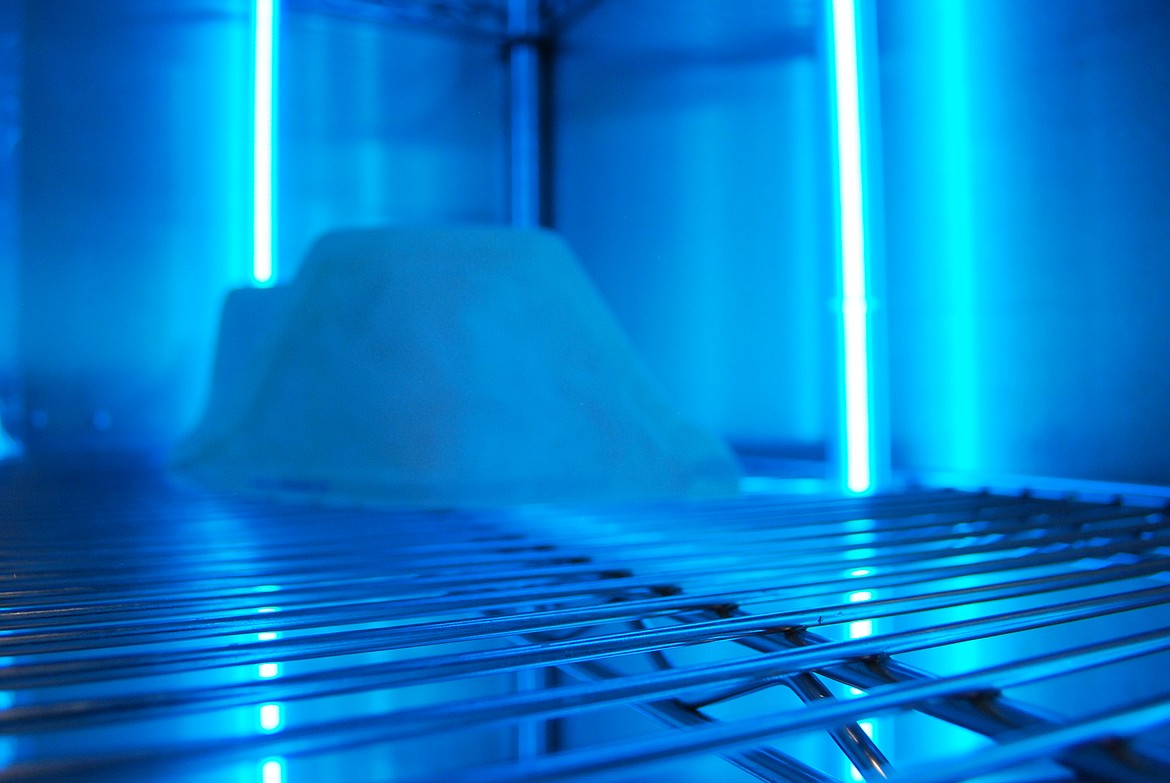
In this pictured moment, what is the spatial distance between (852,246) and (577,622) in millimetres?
1780

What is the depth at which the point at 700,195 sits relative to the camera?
8.54ft

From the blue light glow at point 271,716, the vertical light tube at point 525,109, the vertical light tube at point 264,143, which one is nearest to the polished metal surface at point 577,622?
the blue light glow at point 271,716

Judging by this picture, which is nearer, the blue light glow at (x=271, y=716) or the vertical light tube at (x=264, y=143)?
the blue light glow at (x=271, y=716)

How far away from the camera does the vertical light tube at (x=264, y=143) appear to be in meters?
2.92

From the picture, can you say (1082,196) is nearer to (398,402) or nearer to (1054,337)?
(1054,337)

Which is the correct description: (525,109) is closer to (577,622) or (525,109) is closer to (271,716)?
(271,716)

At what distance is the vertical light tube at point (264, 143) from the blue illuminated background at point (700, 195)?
0.03m

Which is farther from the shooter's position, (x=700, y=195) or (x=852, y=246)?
(x=700, y=195)

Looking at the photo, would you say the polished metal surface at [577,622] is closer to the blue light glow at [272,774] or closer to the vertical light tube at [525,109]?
the blue light glow at [272,774]

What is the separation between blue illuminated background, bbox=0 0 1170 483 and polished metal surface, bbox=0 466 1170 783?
0.62m

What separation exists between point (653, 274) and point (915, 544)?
6.94 feet

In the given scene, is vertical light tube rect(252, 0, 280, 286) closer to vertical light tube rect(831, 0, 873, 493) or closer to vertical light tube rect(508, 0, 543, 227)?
vertical light tube rect(508, 0, 543, 227)

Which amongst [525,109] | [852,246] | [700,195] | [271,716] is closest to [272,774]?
[271,716]

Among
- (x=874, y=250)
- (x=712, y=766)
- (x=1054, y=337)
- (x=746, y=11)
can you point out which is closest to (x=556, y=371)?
(x=712, y=766)
